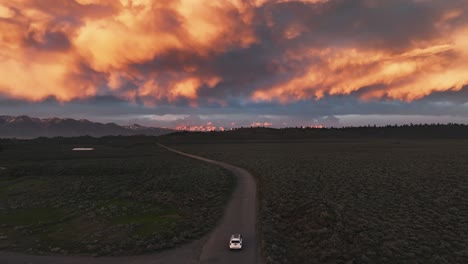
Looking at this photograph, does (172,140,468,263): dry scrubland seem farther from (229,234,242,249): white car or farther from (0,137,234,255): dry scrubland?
(0,137,234,255): dry scrubland

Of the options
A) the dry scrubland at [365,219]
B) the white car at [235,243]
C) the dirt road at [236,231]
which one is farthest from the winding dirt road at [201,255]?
the dry scrubland at [365,219]

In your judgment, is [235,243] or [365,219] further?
[365,219]

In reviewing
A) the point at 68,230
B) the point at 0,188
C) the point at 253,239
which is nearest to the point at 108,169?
the point at 0,188

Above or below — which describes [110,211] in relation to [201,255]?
below

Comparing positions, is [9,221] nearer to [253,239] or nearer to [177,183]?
[177,183]

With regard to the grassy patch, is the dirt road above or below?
above

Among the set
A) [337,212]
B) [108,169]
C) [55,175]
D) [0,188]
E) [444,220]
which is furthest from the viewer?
[108,169]

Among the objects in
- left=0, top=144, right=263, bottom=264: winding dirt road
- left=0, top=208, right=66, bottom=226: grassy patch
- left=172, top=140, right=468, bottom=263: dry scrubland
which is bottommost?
left=0, top=208, right=66, bottom=226: grassy patch

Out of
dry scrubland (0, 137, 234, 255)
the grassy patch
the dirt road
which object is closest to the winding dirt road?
the dirt road

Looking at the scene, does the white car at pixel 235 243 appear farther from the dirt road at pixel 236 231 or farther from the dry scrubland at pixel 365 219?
the dry scrubland at pixel 365 219

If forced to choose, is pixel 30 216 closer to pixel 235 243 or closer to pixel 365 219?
pixel 235 243

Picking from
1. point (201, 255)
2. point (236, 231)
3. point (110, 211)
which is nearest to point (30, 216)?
point (110, 211)
